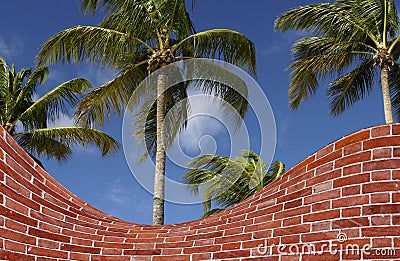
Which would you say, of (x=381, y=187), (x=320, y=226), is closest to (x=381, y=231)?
(x=381, y=187)

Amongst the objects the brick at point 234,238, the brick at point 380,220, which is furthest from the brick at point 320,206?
the brick at point 234,238

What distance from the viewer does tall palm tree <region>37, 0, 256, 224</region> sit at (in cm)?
1158

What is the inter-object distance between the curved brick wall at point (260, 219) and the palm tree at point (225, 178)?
9.42 m

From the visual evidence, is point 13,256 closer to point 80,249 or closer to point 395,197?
point 80,249

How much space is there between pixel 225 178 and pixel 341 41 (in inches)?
185

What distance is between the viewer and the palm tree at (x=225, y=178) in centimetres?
1435

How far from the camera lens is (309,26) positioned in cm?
1372

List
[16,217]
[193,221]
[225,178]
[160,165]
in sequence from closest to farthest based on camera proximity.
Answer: [16,217]
[193,221]
[160,165]
[225,178]

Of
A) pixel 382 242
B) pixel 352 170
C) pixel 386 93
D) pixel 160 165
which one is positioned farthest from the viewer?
pixel 386 93

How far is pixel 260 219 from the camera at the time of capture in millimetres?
4293

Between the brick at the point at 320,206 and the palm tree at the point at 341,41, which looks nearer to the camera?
the brick at the point at 320,206

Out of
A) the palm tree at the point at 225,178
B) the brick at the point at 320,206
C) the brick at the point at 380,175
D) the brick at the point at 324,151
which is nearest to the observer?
the brick at the point at 380,175

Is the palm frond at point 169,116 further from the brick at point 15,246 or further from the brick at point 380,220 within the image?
the brick at point 380,220

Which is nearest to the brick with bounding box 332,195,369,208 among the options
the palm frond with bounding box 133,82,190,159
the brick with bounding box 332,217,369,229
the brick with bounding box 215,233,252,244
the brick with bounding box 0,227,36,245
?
the brick with bounding box 332,217,369,229
